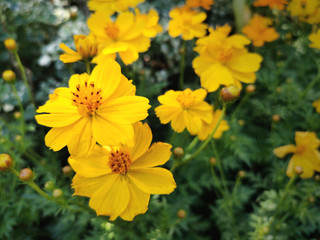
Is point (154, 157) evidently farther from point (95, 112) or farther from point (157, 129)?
point (157, 129)

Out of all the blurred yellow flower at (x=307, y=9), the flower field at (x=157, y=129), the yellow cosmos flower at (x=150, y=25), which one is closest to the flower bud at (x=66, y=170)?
the flower field at (x=157, y=129)

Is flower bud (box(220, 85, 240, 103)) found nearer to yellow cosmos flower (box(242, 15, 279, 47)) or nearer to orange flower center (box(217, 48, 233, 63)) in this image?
orange flower center (box(217, 48, 233, 63))

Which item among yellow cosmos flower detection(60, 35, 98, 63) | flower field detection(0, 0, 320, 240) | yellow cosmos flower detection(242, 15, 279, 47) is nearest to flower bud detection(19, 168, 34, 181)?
flower field detection(0, 0, 320, 240)

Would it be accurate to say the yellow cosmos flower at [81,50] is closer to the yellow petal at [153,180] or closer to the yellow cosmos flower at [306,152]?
the yellow petal at [153,180]

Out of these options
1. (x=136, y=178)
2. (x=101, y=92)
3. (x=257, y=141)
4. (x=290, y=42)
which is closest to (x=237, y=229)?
(x=257, y=141)

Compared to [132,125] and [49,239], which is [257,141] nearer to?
[132,125]

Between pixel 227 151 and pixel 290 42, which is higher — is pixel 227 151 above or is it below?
below

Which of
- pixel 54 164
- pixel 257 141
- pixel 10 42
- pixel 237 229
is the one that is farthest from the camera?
A: pixel 257 141
